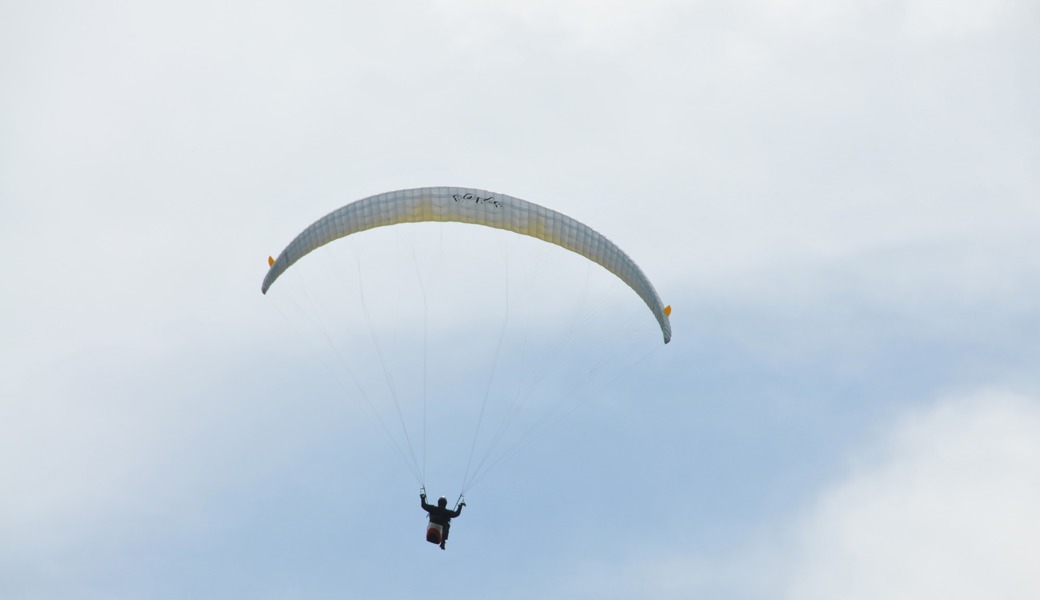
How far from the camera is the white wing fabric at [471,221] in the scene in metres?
38.4

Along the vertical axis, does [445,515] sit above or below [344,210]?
below

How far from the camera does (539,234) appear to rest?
3888 cm

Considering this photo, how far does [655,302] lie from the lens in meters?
38.4

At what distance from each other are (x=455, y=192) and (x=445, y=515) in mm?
8819

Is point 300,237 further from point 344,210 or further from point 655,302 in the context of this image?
point 655,302

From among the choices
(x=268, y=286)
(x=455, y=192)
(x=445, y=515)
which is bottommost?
Answer: (x=445, y=515)

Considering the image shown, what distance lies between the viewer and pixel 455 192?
38.6 meters

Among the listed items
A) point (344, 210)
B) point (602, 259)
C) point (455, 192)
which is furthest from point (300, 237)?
point (602, 259)

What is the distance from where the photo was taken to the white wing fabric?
3838 cm

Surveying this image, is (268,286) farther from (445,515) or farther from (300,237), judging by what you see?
(445,515)

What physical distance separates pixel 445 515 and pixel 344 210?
875 centimetres

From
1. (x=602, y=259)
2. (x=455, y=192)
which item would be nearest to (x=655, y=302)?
(x=602, y=259)

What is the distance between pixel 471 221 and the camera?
3888 cm

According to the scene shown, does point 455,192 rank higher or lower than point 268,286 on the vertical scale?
higher
